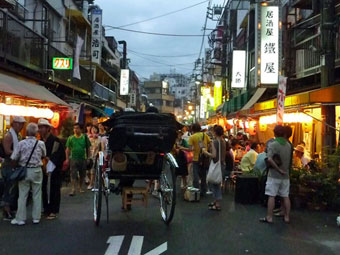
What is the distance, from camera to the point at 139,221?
7715mm

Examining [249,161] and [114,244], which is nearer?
[114,244]

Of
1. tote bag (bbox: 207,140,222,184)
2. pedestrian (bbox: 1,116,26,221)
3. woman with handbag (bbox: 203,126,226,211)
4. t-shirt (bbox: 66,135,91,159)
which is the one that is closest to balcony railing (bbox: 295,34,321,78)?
woman with handbag (bbox: 203,126,226,211)

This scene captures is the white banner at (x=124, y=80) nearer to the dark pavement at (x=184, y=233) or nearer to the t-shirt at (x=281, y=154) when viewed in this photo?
the dark pavement at (x=184, y=233)

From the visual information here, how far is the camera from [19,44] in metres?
15.7

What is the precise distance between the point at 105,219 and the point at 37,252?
230cm

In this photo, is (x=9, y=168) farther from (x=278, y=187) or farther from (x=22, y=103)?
(x=22, y=103)

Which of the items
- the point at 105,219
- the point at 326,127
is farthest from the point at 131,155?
the point at 326,127

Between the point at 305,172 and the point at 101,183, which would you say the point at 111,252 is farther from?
the point at 305,172

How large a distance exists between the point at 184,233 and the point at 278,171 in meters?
2.19

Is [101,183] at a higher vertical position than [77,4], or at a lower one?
lower

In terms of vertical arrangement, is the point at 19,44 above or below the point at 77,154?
above

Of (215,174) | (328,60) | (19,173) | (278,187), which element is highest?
(328,60)

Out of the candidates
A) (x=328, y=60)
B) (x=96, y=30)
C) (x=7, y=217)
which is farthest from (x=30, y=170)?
(x=96, y=30)

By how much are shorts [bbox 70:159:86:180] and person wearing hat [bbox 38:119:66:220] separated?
9.21 feet
